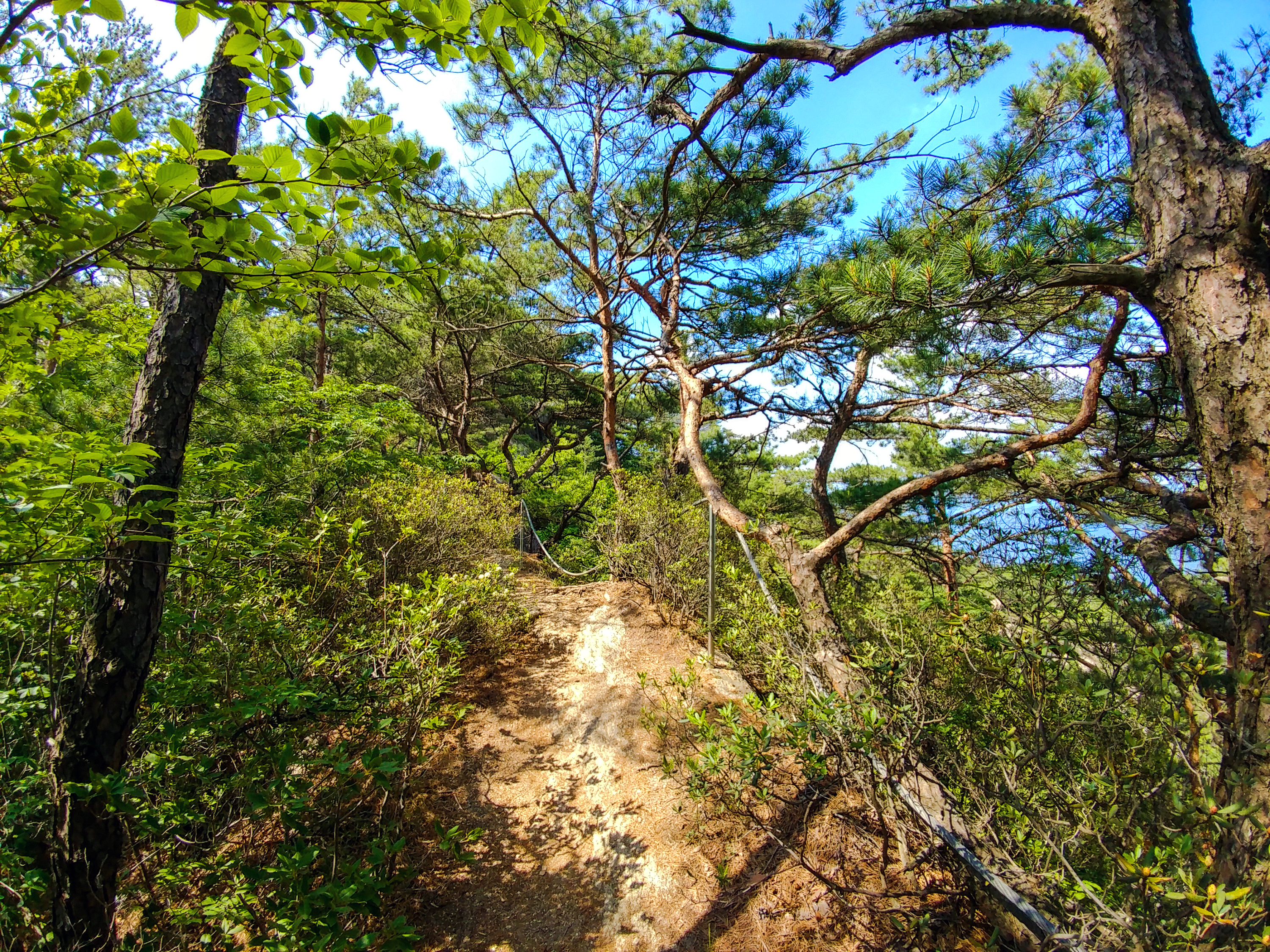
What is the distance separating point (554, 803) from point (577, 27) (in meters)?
6.16

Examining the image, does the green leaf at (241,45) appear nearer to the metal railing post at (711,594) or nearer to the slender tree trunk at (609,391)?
the metal railing post at (711,594)

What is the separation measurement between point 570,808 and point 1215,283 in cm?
371

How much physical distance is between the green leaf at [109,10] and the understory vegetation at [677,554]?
10 mm

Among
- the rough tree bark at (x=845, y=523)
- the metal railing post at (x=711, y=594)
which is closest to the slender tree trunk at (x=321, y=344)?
the metal railing post at (x=711, y=594)

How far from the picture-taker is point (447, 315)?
7430 millimetres

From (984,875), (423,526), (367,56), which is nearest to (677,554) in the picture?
(423,526)

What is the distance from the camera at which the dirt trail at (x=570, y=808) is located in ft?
8.00

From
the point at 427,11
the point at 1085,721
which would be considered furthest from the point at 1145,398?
the point at 427,11

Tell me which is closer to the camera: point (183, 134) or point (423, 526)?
point (183, 134)

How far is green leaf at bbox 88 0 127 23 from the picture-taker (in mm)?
999

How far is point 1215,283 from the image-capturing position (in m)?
1.74

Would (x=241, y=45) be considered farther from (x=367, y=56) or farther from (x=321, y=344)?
(x=321, y=344)

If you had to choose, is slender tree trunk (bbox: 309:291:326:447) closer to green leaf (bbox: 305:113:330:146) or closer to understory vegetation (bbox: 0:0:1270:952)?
understory vegetation (bbox: 0:0:1270:952)

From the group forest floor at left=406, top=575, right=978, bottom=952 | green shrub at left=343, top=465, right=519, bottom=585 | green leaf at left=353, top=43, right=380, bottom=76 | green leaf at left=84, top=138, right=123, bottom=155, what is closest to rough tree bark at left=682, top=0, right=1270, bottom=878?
forest floor at left=406, top=575, right=978, bottom=952
